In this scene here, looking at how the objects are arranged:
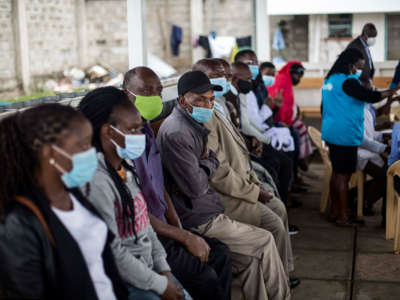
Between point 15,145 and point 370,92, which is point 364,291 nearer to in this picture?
point 370,92

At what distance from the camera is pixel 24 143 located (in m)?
1.94

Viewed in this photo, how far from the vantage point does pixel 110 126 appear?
8.42 ft

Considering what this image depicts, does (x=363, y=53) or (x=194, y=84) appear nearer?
(x=194, y=84)

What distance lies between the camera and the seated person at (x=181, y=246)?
3010 mm

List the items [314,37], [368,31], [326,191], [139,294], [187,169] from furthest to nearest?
[314,37] < [368,31] < [326,191] < [187,169] < [139,294]

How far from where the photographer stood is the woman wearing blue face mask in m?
1.84

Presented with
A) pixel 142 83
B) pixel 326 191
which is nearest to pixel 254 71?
pixel 326 191

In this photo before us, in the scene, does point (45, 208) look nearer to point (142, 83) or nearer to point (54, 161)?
point (54, 161)

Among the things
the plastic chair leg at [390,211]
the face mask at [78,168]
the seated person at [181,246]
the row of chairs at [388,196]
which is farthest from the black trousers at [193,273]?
the plastic chair leg at [390,211]

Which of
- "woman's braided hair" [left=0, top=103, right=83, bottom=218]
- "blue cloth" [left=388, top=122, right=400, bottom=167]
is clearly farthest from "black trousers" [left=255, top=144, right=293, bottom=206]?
"woman's braided hair" [left=0, top=103, right=83, bottom=218]

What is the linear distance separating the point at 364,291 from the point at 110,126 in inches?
97.6

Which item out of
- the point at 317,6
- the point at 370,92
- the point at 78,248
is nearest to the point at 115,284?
the point at 78,248

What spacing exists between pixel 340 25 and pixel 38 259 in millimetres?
14882

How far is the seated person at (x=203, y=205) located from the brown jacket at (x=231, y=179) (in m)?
0.31
